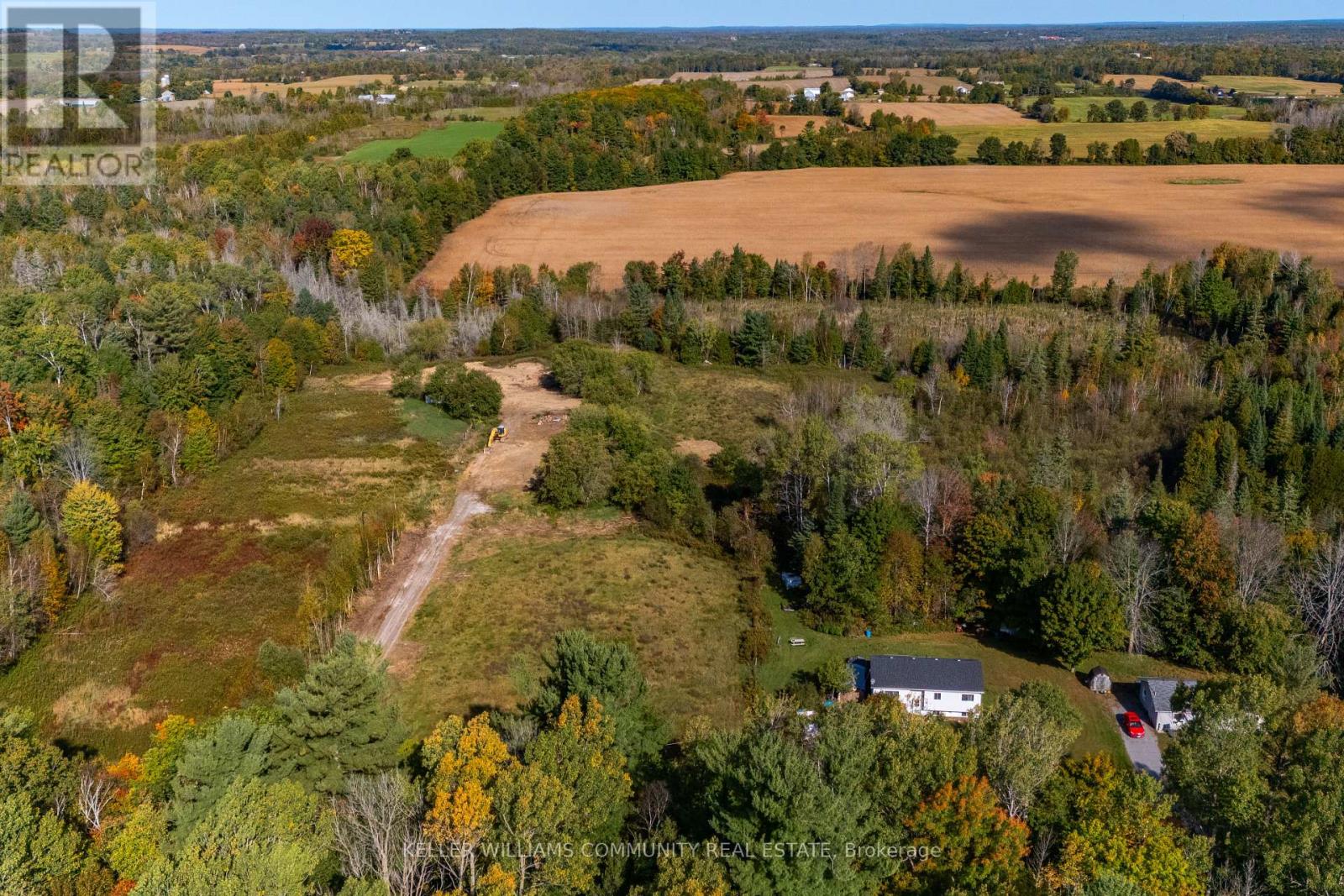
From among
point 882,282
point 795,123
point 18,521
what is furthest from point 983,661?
point 795,123

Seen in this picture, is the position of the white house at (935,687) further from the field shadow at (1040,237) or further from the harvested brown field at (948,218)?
the field shadow at (1040,237)

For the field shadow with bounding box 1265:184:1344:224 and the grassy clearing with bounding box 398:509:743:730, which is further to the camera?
the field shadow with bounding box 1265:184:1344:224

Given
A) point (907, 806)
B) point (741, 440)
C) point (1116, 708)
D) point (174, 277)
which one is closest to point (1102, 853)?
point (907, 806)

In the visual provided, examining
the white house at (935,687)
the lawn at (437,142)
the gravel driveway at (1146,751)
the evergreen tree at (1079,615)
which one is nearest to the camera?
the gravel driveway at (1146,751)

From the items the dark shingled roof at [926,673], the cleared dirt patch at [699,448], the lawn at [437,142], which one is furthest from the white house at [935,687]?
the lawn at [437,142]

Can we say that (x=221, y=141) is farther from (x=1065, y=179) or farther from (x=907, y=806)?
(x=907, y=806)

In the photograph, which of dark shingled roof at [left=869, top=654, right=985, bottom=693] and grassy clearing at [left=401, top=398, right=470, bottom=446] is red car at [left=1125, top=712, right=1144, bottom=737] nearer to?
dark shingled roof at [left=869, top=654, right=985, bottom=693]

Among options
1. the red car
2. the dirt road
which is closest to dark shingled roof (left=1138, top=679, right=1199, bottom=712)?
the red car
